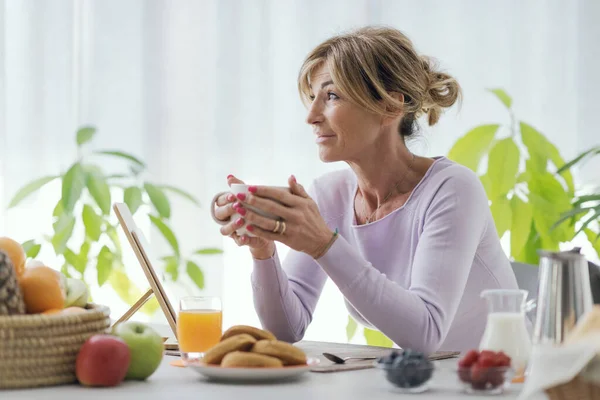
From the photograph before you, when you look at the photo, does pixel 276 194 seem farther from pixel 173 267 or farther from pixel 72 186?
pixel 173 267

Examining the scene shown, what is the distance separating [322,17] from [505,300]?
2.08 m

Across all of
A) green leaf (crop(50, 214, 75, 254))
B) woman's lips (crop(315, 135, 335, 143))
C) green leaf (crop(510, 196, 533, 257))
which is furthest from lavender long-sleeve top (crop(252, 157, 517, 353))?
green leaf (crop(50, 214, 75, 254))

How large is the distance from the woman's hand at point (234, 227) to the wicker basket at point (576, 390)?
2.24 feet

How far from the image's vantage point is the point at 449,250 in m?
1.70

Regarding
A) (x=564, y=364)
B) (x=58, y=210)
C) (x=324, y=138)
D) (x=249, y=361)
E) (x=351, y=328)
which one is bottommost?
(x=351, y=328)

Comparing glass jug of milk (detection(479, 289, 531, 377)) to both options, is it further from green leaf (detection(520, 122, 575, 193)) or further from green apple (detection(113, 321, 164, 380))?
green leaf (detection(520, 122, 575, 193))

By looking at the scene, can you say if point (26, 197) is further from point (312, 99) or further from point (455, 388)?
point (455, 388)

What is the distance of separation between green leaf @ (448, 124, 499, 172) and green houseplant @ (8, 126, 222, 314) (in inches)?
35.0

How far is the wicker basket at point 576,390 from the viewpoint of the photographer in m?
0.97

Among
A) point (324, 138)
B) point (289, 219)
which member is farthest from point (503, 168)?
point (289, 219)

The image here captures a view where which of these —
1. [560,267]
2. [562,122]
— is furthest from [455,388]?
[562,122]

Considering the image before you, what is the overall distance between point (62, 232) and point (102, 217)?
0.52ft

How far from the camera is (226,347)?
4.20ft

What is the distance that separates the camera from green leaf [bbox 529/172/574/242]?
2.76 metres
